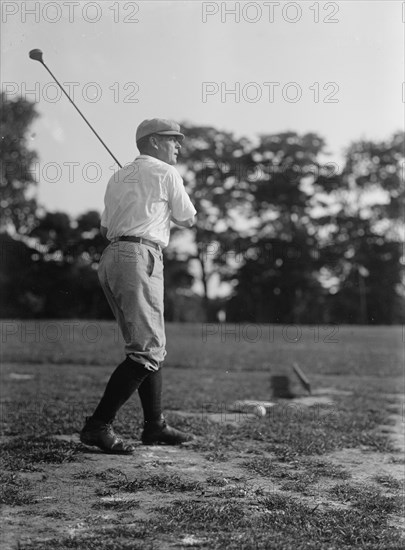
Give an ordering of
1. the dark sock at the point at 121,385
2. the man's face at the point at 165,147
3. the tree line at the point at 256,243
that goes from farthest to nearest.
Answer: the tree line at the point at 256,243, the man's face at the point at 165,147, the dark sock at the point at 121,385

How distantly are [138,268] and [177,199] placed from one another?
1.44 feet

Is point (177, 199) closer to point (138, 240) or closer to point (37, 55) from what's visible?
point (138, 240)

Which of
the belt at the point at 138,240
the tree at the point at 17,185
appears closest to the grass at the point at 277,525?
the belt at the point at 138,240

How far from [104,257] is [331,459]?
1.69m

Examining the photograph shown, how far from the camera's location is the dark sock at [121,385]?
3.83 metres

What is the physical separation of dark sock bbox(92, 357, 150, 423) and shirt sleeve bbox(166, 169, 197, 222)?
0.82 m

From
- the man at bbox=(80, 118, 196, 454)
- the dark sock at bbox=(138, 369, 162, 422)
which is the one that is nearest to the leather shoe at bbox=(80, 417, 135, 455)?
the man at bbox=(80, 118, 196, 454)

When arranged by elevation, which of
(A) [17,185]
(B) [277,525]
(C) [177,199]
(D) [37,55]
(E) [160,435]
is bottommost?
(B) [277,525]

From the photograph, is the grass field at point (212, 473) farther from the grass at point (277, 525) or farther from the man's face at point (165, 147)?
the man's face at point (165, 147)

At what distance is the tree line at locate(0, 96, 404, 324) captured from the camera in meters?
21.6

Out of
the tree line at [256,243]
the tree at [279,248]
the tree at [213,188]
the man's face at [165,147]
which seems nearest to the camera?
the man's face at [165,147]

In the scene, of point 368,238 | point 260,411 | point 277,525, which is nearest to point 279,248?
point 368,238

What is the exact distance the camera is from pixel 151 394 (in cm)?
408

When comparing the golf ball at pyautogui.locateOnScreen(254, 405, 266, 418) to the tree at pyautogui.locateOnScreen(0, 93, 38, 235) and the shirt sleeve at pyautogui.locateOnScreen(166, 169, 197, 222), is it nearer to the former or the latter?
the shirt sleeve at pyautogui.locateOnScreen(166, 169, 197, 222)
